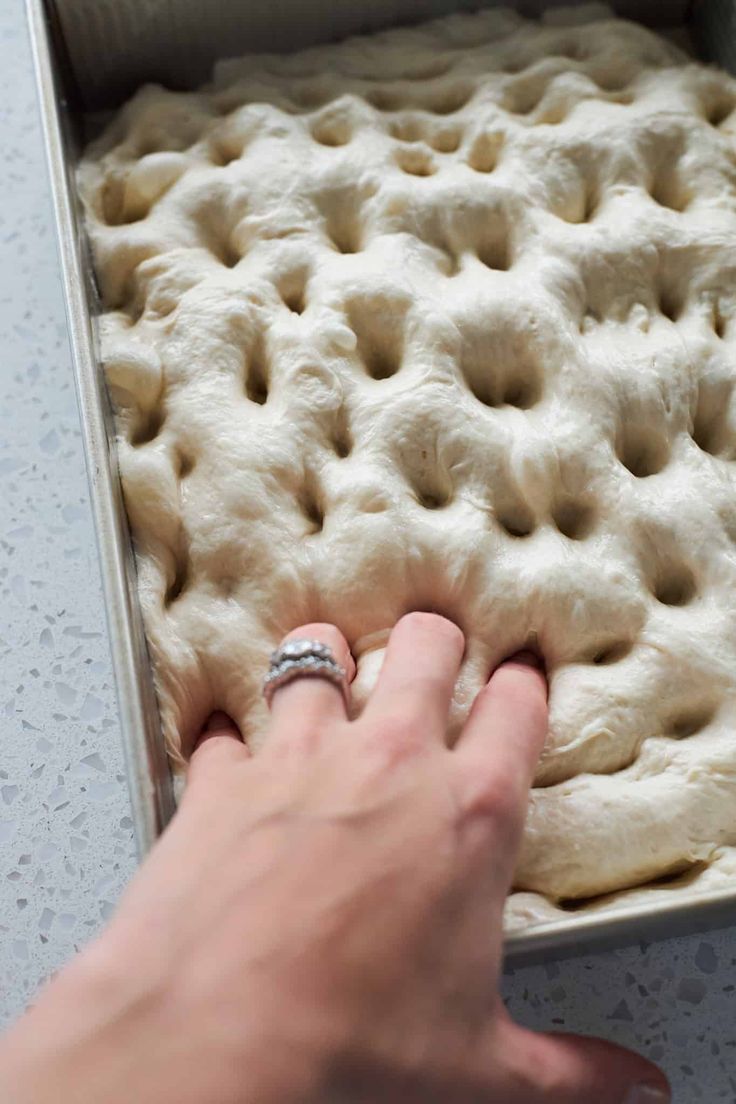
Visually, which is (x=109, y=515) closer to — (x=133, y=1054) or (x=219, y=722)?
(x=219, y=722)

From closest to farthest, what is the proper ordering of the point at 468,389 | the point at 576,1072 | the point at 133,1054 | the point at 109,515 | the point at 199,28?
the point at 133,1054
the point at 576,1072
the point at 109,515
the point at 468,389
the point at 199,28

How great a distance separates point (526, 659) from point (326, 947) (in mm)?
263

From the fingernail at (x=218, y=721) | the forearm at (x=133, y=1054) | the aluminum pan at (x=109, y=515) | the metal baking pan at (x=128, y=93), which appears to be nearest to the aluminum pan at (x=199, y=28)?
the metal baking pan at (x=128, y=93)

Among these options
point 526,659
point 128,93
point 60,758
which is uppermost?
point 128,93

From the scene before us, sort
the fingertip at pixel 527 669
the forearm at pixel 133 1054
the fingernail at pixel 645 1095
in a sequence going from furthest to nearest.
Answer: the fingertip at pixel 527 669
the fingernail at pixel 645 1095
the forearm at pixel 133 1054

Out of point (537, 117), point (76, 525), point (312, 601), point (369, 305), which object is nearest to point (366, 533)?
point (312, 601)

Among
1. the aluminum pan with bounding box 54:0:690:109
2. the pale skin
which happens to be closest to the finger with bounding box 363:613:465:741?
the pale skin

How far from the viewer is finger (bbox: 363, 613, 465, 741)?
519mm

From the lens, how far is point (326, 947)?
16.3 inches

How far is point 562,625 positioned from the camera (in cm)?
63

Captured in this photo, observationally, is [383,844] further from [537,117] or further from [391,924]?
[537,117]

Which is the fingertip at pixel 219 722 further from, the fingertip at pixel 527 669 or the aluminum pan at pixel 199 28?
the aluminum pan at pixel 199 28

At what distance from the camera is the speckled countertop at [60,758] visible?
63 cm

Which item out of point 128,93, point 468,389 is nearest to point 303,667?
point 468,389
